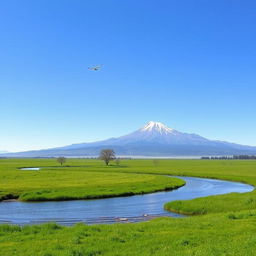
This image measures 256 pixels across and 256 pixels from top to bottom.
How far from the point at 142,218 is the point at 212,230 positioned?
1548cm

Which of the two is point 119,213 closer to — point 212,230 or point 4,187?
point 212,230

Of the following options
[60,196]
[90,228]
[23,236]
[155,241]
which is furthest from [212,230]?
[60,196]

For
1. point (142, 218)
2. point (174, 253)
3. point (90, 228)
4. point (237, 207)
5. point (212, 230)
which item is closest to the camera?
point (174, 253)

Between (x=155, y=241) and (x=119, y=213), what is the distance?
21.4 meters

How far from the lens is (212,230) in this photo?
20969 millimetres

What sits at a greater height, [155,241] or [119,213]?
[155,241]

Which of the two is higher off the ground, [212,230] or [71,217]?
[212,230]

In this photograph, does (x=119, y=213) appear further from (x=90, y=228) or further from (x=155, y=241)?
(x=155, y=241)

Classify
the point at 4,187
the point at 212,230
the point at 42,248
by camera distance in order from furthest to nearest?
the point at 4,187, the point at 212,230, the point at 42,248

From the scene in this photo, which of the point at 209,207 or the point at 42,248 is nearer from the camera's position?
the point at 42,248

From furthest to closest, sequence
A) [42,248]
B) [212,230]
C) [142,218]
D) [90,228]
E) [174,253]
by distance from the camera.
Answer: [142,218] → [90,228] → [212,230] → [42,248] → [174,253]

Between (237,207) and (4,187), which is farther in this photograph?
(4,187)


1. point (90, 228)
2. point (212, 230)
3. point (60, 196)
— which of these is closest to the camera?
point (212, 230)

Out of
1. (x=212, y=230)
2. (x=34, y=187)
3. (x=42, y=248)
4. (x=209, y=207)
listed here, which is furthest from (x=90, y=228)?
(x=34, y=187)
